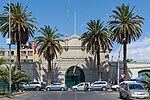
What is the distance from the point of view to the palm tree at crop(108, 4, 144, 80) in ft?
213

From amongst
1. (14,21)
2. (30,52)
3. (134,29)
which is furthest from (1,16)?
(30,52)

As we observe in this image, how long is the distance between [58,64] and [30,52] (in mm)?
49660

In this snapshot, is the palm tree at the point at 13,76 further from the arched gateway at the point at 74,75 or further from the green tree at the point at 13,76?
the arched gateway at the point at 74,75

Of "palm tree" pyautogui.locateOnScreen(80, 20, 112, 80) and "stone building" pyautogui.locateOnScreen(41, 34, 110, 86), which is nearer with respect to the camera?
"palm tree" pyautogui.locateOnScreen(80, 20, 112, 80)

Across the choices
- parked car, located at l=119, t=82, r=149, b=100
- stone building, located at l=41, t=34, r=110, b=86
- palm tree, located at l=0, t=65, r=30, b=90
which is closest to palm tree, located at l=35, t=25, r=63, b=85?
stone building, located at l=41, t=34, r=110, b=86

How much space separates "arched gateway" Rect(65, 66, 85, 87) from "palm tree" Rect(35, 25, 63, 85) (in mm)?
7274

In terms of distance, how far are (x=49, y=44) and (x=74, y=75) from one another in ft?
40.2

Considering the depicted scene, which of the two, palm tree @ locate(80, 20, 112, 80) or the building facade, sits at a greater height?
palm tree @ locate(80, 20, 112, 80)

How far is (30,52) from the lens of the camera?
12838 cm

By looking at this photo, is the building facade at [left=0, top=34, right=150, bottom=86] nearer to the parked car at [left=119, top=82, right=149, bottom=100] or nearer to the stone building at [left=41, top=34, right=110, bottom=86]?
the stone building at [left=41, top=34, right=110, bottom=86]

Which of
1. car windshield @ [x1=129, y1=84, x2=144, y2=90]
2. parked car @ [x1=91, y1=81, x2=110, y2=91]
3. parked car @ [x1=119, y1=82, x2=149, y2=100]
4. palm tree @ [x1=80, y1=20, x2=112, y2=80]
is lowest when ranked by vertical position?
parked car @ [x1=91, y1=81, x2=110, y2=91]

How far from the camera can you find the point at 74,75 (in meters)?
80.5

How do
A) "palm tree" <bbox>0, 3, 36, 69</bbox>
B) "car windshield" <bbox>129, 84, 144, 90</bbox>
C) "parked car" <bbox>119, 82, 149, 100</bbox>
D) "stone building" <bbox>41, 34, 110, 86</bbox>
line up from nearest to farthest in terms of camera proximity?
"parked car" <bbox>119, 82, 149, 100</bbox> < "car windshield" <bbox>129, 84, 144, 90</bbox> < "palm tree" <bbox>0, 3, 36, 69</bbox> < "stone building" <bbox>41, 34, 110, 86</bbox>

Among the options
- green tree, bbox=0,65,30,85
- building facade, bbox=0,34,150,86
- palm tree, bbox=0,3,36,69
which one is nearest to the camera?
green tree, bbox=0,65,30,85
